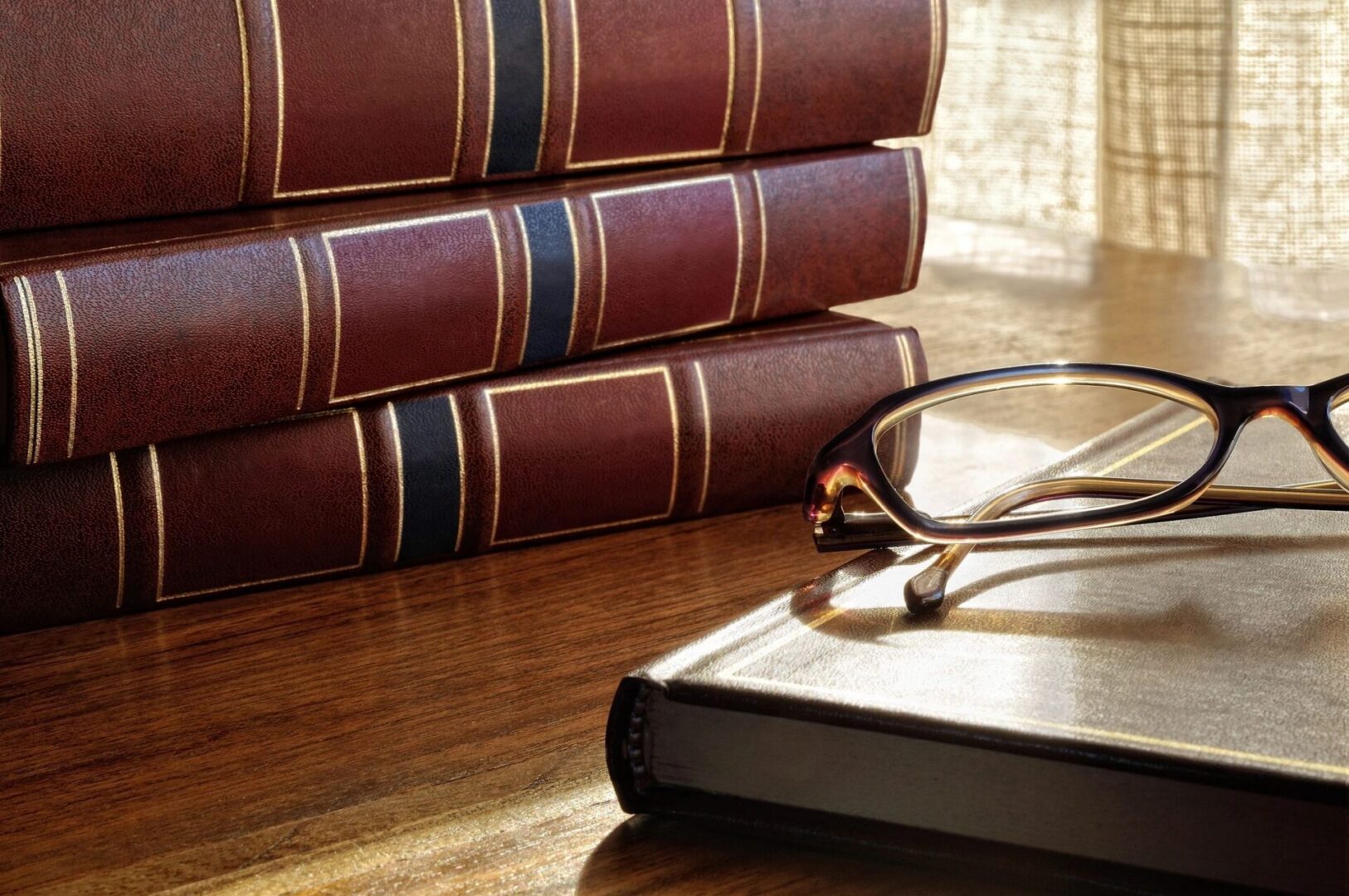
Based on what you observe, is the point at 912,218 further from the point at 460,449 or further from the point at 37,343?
the point at 37,343

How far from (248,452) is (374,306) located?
8 cm

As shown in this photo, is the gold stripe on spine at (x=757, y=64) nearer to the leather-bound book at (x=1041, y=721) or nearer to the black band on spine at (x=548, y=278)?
the black band on spine at (x=548, y=278)

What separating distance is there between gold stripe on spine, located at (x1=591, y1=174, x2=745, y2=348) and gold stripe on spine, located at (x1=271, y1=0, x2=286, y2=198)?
0.15m

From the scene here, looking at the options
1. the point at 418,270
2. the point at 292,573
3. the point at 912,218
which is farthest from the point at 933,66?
the point at 292,573

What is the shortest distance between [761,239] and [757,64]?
89 mm

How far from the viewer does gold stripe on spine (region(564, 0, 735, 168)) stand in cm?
75

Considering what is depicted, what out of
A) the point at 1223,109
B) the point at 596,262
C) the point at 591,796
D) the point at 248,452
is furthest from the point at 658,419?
the point at 1223,109

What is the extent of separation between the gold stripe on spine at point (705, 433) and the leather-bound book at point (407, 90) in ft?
0.37

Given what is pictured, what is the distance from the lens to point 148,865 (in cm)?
44

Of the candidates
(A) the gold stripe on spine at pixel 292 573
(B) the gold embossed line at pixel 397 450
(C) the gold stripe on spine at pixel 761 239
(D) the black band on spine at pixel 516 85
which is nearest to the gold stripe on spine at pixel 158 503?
(A) the gold stripe on spine at pixel 292 573

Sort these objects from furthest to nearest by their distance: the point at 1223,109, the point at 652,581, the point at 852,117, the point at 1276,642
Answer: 1. the point at 1223,109
2. the point at 852,117
3. the point at 652,581
4. the point at 1276,642

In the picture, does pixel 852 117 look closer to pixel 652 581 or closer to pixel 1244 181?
pixel 652 581

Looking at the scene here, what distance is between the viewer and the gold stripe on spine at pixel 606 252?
760 mm

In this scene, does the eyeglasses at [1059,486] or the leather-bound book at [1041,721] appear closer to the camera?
the leather-bound book at [1041,721]
